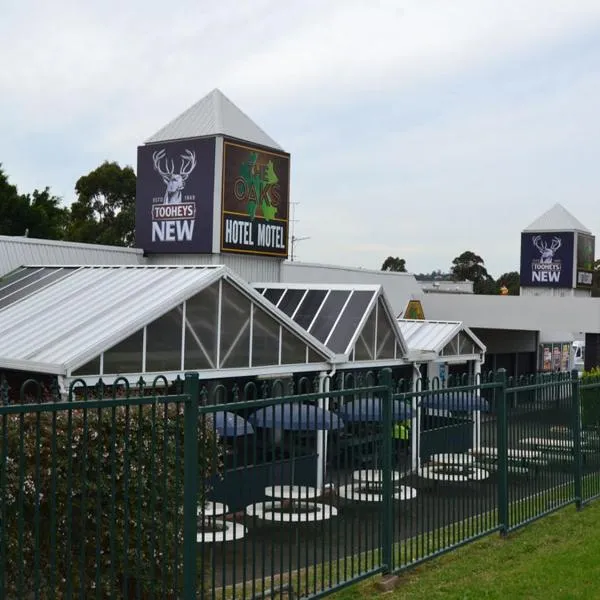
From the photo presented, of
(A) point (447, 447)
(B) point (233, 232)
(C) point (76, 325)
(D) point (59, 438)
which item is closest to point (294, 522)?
(D) point (59, 438)

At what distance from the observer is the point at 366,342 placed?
59.3 ft

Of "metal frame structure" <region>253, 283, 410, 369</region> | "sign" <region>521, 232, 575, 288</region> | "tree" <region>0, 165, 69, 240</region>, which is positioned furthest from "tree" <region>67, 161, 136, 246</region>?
"metal frame structure" <region>253, 283, 410, 369</region>

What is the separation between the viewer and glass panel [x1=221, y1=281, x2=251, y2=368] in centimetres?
1427

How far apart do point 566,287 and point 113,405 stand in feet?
144

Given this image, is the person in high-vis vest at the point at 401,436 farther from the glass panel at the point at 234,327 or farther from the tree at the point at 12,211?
the tree at the point at 12,211

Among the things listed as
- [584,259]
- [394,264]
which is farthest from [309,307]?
[394,264]

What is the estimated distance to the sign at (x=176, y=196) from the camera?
22.3 metres

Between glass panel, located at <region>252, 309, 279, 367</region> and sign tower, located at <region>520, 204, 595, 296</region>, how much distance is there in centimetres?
3373

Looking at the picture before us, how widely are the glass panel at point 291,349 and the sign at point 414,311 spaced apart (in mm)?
15248

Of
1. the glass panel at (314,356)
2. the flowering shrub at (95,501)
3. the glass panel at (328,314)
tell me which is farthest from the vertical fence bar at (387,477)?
the glass panel at (328,314)

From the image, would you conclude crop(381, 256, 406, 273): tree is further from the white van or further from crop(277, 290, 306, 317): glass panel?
crop(277, 290, 306, 317): glass panel

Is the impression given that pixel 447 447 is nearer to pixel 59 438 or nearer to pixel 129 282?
pixel 59 438

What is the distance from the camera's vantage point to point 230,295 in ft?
47.5

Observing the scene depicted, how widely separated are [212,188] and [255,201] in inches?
60.2
